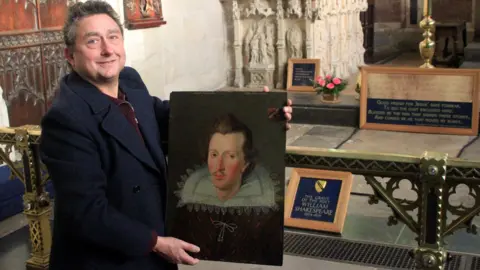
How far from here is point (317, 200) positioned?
3760 mm

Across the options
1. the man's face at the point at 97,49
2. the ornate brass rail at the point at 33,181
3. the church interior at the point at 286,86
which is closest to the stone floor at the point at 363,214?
the church interior at the point at 286,86

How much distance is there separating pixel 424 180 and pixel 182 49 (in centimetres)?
611

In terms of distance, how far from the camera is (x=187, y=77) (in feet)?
26.6

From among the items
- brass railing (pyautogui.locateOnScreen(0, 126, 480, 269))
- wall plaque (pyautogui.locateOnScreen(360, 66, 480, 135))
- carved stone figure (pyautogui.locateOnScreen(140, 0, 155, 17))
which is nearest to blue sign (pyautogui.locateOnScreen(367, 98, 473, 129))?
wall plaque (pyautogui.locateOnScreen(360, 66, 480, 135))

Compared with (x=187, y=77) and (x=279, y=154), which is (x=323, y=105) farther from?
(x=279, y=154)

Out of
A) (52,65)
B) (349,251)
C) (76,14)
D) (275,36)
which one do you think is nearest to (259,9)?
(275,36)

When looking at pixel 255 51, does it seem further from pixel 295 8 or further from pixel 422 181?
pixel 422 181

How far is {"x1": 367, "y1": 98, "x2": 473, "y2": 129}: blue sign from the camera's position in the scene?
20.0 ft

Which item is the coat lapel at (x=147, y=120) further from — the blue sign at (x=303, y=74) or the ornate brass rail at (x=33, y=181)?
the blue sign at (x=303, y=74)

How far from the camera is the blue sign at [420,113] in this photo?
6.10 metres

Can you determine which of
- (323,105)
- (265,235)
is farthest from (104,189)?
(323,105)

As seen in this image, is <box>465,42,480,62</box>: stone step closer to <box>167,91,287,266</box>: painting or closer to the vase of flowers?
the vase of flowers

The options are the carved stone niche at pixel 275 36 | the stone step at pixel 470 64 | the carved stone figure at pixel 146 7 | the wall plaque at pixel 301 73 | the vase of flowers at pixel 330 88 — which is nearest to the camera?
the carved stone figure at pixel 146 7

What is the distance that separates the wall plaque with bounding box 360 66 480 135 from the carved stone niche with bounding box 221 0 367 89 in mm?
2243
